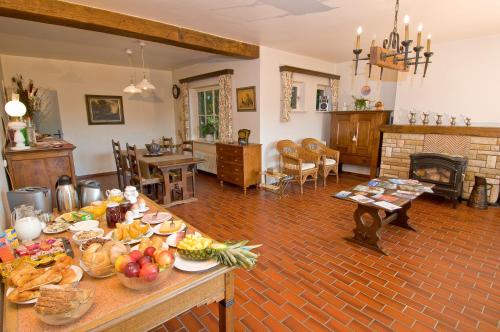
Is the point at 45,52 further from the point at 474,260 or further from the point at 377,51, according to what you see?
the point at 474,260

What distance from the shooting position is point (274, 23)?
11.6 ft

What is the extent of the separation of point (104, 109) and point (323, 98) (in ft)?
17.4

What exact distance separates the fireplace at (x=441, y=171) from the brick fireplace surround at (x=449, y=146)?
29cm

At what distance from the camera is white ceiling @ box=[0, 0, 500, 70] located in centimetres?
292

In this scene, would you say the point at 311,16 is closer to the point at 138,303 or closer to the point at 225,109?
the point at 225,109

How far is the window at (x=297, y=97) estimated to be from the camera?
5617 mm

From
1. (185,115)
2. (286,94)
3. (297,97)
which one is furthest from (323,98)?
(185,115)

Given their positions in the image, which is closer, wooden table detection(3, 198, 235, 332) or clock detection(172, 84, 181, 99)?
wooden table detection(3, 198, 235, 332)

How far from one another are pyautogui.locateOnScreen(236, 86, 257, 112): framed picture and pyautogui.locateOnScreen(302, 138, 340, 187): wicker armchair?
1485 millimetres

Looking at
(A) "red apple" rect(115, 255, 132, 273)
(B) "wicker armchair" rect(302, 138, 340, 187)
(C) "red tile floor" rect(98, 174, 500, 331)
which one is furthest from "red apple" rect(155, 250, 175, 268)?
(B) "wicker armchair" rect(302, 138, 340, 187)

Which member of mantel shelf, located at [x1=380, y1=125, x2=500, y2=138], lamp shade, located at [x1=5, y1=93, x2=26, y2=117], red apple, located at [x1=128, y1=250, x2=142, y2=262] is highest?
lamp shade, located at [x1=5, y1=93, x2=26, y2=117]

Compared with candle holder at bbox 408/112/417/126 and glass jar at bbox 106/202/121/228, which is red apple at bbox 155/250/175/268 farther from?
candle holder at bbox 408/112/417/126

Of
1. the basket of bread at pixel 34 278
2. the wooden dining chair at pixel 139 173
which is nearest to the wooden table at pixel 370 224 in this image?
the basket of bread at pixel 34 278

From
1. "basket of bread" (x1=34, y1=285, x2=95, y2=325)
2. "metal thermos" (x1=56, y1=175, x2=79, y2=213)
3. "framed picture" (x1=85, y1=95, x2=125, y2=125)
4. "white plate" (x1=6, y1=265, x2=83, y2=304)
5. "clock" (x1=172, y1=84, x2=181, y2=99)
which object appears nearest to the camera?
"basket of bread" (x1=34, y1=285, x2=95, y2=325)
